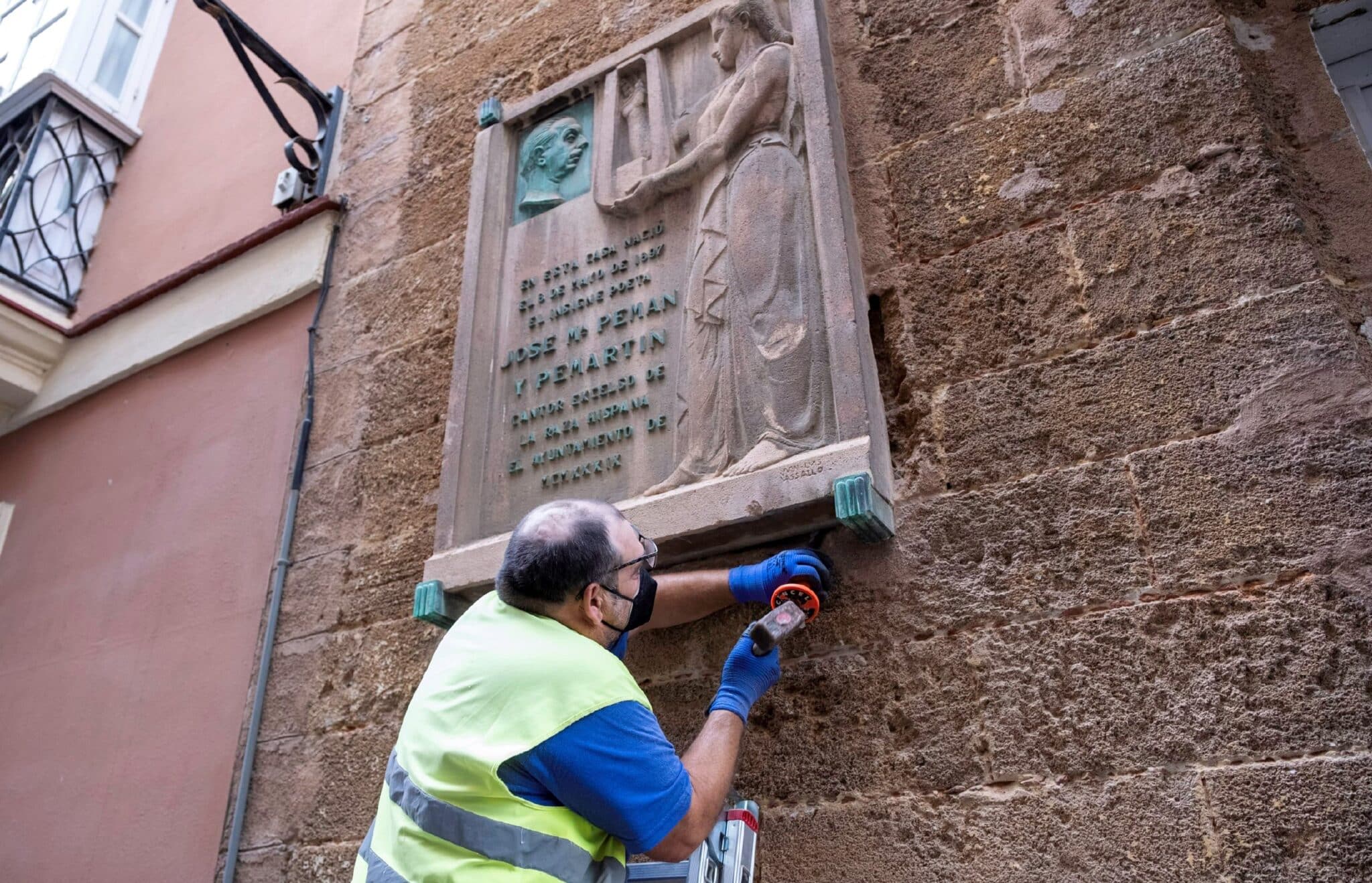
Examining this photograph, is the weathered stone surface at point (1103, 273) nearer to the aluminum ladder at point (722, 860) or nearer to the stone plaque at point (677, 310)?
the stone plaque at point (677, 310)

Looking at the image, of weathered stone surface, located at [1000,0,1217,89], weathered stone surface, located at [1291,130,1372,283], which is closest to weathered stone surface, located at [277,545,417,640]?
weathered stone surface, located at [1000,0,1217,89]

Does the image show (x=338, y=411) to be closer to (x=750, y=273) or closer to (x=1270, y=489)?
(x=750, y=273)

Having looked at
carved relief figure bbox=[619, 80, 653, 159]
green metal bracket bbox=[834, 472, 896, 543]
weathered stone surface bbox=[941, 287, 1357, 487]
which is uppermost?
carved relief figure bbox=[619, 80, 653, 159]

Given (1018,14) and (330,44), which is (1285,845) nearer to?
(1018,14)

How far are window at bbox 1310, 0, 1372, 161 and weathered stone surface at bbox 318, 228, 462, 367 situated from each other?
2.90m

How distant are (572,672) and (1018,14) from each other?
2.33 meters

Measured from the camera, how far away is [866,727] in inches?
94.7

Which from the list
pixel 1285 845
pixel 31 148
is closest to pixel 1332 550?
pixel 1285 845

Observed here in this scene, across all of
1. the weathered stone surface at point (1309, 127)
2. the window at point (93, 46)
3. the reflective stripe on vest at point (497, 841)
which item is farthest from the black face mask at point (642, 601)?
the window at point (93, 46)

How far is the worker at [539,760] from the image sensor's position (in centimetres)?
174

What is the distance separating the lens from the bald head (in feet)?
6.84

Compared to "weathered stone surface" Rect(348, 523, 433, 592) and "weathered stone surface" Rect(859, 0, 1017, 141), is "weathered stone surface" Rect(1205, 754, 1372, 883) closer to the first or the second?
"weathered stone surface" Rect(859, 0, 1017, 141)

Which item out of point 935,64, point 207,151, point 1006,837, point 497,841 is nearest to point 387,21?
point 207,151

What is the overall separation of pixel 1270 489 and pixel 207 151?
565cm
